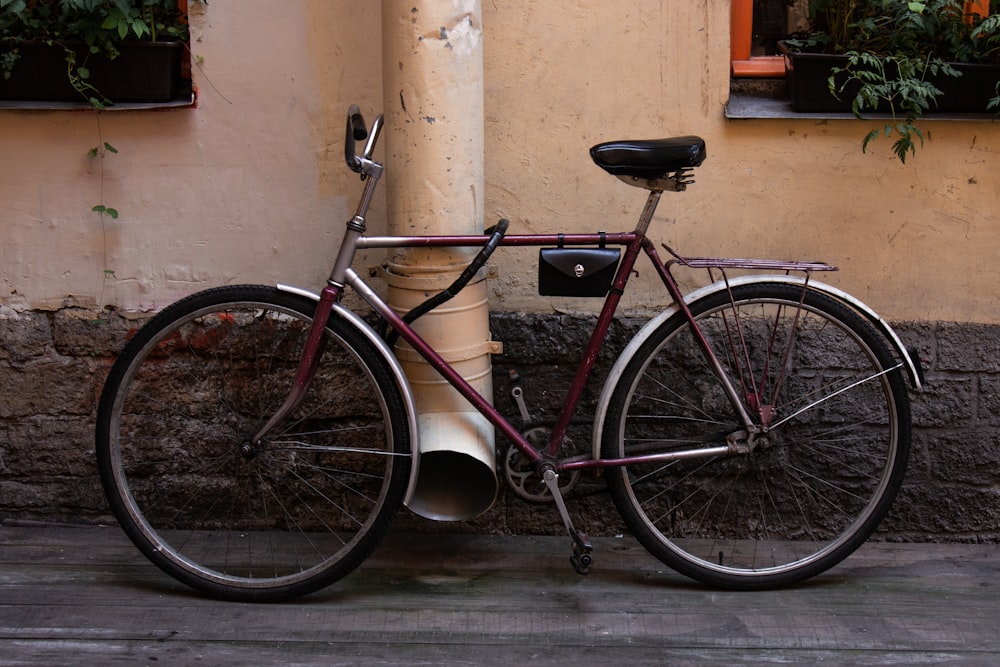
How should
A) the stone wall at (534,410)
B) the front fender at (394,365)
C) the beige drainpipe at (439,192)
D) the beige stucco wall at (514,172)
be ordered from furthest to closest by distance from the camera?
the stone wall at (534,410) → the beige stucco wall at (514,172) → the beige drainpipe at (439,192) → the front fender at (394,365)

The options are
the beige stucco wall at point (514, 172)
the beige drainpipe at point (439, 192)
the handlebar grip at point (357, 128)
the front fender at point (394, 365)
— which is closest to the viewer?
the handlebar grip at point (357, 128)

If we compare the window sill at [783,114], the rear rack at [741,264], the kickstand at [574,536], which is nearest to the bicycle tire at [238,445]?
the kickstand at [574,536]

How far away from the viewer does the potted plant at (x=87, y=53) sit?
11.2 feet

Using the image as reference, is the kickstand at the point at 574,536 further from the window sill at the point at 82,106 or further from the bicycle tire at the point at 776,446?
the window sill at the point at 82,106

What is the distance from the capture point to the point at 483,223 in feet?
11.1

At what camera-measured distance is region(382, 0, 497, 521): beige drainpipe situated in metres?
3.16

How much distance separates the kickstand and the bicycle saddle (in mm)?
909

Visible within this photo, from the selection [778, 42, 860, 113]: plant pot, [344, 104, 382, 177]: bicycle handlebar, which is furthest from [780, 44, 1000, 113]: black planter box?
[344, 104, 382, 177]: bicycle handlebar

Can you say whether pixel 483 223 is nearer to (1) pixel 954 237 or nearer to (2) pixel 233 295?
(2) pixel 233 295

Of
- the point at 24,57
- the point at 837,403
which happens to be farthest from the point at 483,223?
the point at 24,57

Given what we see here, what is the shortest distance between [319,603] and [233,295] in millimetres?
950

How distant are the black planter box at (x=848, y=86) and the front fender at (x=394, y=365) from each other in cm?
155

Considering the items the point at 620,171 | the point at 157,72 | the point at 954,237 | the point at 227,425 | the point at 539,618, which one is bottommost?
the point at 539,618

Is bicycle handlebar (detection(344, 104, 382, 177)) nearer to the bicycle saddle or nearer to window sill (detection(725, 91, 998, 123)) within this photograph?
the bicycle saddle
